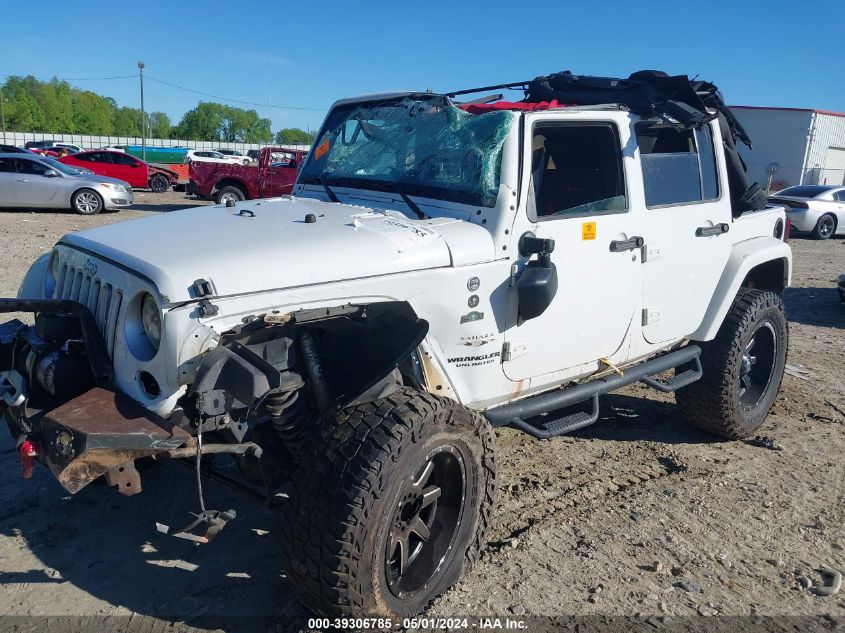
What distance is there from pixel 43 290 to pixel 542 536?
2811mm

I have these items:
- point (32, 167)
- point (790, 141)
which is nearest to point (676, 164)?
point (32, 167)

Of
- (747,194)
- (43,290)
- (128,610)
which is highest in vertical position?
(747,194)

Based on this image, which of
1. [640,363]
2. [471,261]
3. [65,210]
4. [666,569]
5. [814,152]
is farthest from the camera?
[814,152]

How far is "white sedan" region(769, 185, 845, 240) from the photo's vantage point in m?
18.6

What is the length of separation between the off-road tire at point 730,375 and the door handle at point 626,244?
1330 mm

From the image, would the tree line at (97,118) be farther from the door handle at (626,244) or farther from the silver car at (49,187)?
the door handle at (626,244)

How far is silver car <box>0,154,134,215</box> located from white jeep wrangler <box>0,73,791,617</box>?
48.0ft

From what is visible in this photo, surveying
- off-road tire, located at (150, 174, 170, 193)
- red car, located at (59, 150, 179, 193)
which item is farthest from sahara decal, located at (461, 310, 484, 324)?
off-road tire, located at (150, 174, 170, 193)

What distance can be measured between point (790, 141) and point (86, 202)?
90.5 feet

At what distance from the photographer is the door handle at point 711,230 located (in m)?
4.45

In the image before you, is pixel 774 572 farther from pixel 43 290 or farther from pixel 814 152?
pixel 814 152

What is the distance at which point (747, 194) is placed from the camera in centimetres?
510

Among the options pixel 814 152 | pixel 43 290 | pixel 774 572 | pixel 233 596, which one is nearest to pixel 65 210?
pixel 43 290

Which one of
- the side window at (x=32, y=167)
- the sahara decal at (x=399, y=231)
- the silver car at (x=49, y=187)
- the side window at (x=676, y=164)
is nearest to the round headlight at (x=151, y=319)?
the sahara decal at (x=399, y=231)
